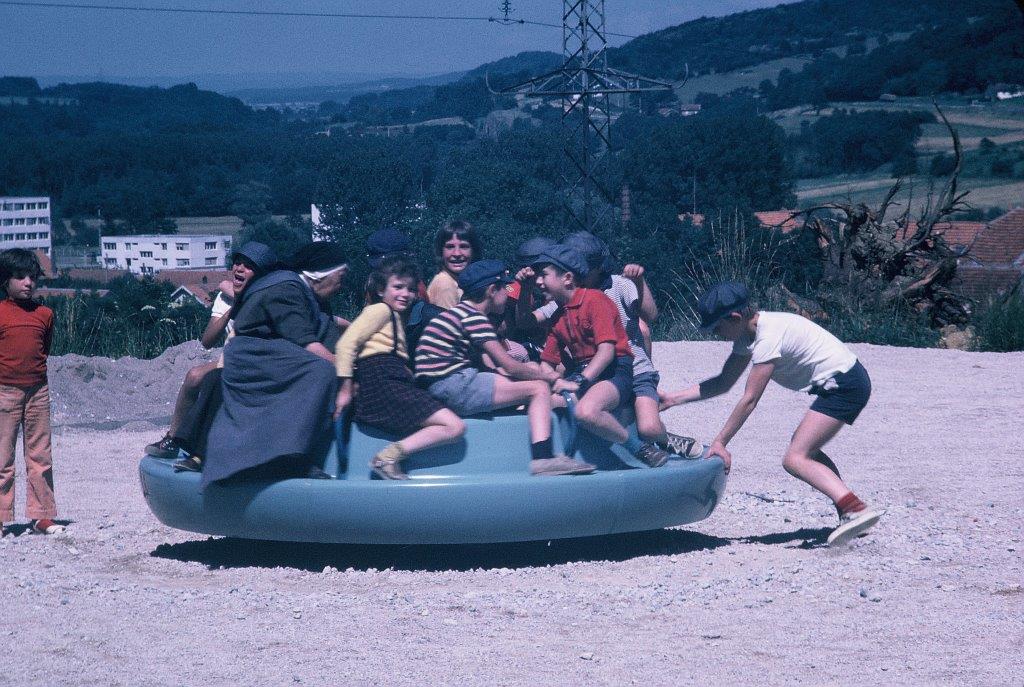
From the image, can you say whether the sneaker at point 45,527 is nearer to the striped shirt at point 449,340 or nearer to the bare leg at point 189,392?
the bare leg at point 189,392

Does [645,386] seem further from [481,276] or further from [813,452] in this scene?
[481,276]

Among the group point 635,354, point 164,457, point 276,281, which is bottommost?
point 164,457

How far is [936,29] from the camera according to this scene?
66688 mm

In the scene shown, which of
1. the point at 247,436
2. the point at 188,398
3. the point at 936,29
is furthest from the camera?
the point at 936,29

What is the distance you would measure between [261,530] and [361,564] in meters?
0.64

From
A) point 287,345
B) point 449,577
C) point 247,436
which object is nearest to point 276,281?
point 287,345

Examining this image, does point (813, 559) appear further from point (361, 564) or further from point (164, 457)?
point (164, 457)

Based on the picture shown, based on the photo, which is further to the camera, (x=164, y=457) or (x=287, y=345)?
(x=164, y=457)

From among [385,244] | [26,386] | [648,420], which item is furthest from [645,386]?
[26,386]

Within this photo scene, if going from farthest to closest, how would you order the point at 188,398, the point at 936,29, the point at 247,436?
the point at 936,29, the point at 188,398, the point at 247,436

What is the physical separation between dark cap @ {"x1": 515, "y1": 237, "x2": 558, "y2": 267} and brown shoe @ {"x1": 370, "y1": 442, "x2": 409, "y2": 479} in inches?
52.8

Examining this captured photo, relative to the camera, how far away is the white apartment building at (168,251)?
4744cm

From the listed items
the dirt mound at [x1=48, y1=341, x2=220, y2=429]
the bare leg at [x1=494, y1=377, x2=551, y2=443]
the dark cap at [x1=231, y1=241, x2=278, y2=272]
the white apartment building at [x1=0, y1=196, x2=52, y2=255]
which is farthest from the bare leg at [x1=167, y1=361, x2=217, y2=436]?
the white apartment building at [x1=0, y1=196, x2=52, y2=255]

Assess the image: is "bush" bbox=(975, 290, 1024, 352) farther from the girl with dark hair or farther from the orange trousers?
the orange trousers
